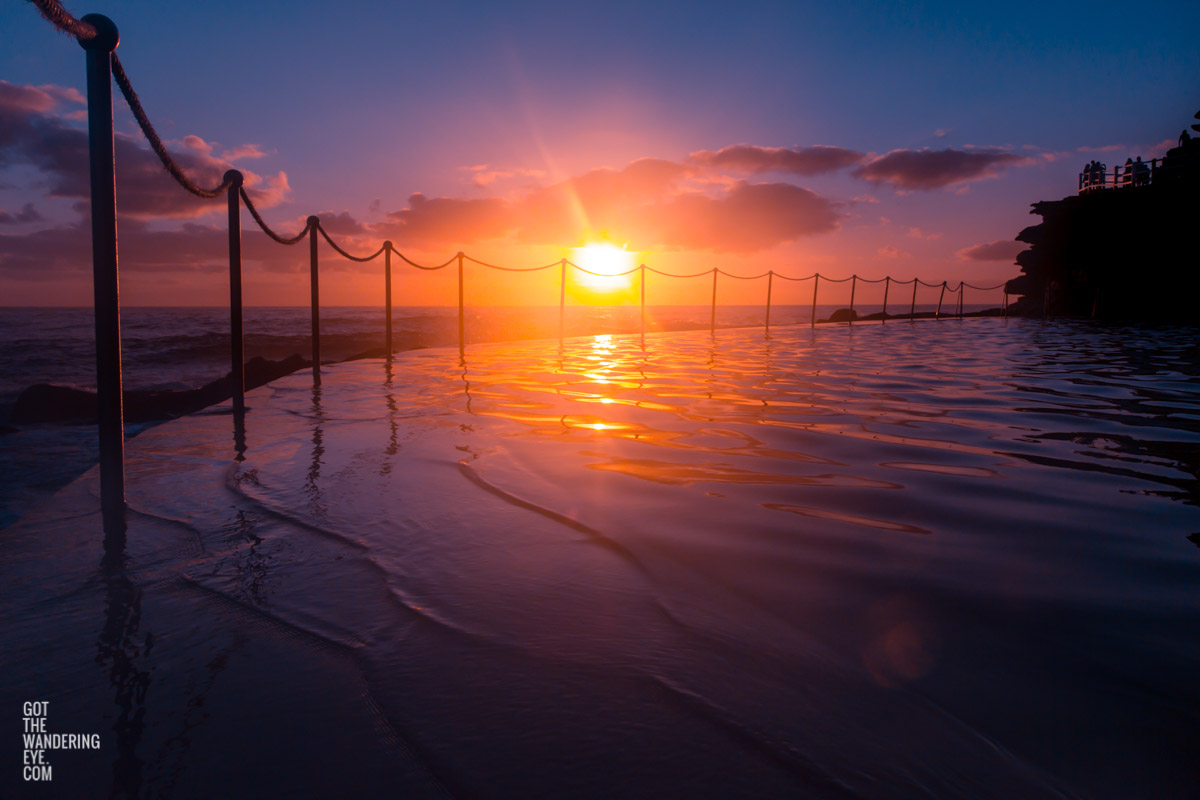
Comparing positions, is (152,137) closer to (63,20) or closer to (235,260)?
(63,20)

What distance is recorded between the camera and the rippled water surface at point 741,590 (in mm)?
1106

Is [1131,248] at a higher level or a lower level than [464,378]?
higher

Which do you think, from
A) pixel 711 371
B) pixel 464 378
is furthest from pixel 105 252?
pixel 711 371

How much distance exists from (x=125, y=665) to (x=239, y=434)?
3069 mm

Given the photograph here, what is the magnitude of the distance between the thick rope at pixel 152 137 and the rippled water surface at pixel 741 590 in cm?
159

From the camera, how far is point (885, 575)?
187cm

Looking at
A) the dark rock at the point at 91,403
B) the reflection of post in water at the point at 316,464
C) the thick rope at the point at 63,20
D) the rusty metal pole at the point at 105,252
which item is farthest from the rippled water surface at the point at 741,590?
the dark rock at the point at 91,403

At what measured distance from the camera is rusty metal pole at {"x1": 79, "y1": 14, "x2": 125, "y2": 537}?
8.07 ft

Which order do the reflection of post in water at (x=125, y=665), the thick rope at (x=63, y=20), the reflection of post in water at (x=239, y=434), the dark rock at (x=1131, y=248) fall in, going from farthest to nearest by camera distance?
the dark rock at (x=1131, y=248) < the reflection of post in water at (x=239, y=434) < the thick rope at (x=63, y=20) < the reflection of post in water at (x=125, y=665)

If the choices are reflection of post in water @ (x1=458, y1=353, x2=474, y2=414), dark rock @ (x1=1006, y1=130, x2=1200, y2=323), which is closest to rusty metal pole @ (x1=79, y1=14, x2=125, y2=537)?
reflection of post in water @ (x1=458, y1=353, x2=474, y2=414)

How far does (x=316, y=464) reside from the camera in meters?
3.26

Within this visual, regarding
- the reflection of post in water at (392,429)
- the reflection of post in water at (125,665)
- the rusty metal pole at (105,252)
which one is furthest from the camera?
the reflection of post in water at (392,429)

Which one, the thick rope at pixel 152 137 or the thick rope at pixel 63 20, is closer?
the thick rope at pixel 63 20

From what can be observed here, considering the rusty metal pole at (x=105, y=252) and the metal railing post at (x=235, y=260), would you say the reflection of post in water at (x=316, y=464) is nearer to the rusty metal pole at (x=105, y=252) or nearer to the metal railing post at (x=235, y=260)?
the rusty metal pole at (x=105, y=252)
